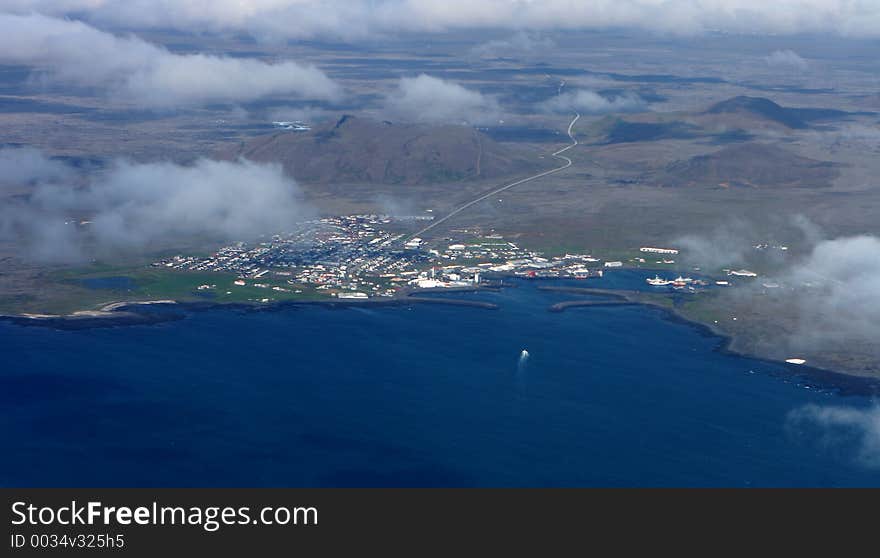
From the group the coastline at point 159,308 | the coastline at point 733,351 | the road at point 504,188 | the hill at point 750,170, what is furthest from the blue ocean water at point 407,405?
the hill at point 750,170

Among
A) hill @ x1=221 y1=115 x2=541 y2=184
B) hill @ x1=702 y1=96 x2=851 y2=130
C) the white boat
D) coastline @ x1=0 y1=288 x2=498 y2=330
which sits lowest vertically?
coastline @ x1=0 y1=288 x2=498 y2=330

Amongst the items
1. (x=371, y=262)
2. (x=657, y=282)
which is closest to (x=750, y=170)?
(x=657, y=282)

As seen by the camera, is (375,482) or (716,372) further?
(716,372)

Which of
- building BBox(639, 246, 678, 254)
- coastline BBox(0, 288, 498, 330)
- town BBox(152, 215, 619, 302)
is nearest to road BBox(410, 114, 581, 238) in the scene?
town BBox(152, 215, 619, 302)

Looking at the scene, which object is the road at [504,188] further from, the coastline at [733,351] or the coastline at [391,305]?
the coastline at [733,351]

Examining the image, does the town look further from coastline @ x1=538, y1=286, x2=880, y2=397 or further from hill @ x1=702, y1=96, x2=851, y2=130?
hill @ x1=702, y1=96, x2=851, y2=130

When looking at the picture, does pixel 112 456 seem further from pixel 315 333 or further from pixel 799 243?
pixel 799 243

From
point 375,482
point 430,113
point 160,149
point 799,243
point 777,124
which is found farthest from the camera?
point 430,113

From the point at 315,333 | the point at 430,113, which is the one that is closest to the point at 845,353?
the point at 315,333
